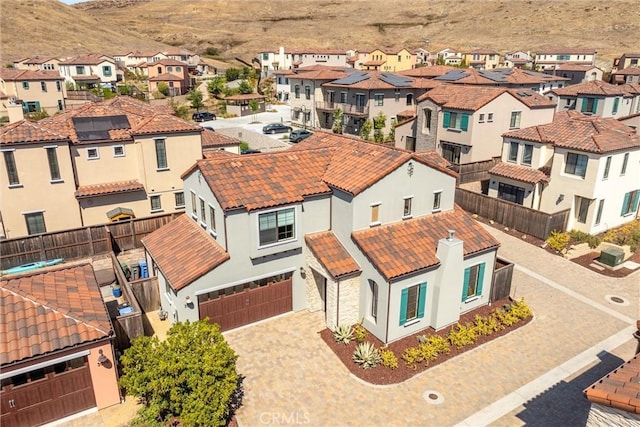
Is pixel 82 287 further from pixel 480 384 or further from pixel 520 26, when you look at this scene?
pixel 520 26

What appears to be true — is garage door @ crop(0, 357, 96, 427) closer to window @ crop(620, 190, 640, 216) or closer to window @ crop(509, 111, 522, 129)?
window @ crop(620, 190, 640, 216)

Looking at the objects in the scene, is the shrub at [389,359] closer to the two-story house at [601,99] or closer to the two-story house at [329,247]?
the two-story house at [329,247]

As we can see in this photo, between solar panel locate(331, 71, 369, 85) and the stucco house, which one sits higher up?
solar panel locate(331, 71, 369, 85)

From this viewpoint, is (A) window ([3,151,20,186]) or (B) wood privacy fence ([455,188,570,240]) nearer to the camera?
(A) window ([3,151,20,186])

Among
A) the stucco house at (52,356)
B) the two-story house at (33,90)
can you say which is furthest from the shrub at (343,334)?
the two-story house at (33,90)

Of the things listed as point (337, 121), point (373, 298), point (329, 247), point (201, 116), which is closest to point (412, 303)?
point (373, 298)

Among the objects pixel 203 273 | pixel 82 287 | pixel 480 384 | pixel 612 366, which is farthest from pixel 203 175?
pixel 612 366

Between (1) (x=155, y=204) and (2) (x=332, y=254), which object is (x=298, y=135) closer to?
(1) (x=155, y=204)

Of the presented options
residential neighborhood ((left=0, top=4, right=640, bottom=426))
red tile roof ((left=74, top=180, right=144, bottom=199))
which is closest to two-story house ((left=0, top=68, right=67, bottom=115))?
residential neighborhood ((left=0, top=4, right=640, bottom=426))
